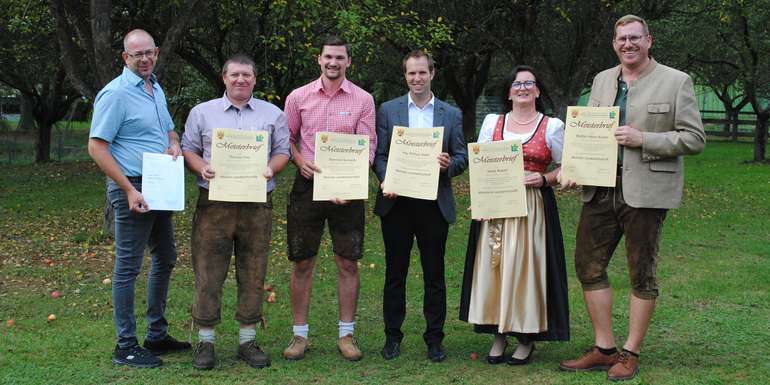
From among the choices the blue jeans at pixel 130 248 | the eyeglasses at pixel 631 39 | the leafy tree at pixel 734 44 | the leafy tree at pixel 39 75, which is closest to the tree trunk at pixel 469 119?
the leafy tree at pixel 734 44

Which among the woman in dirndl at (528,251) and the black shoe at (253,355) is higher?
Answer: the woman in dirndl at (528,251)

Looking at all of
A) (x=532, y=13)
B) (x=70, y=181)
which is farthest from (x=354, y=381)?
(x=70, y=181)

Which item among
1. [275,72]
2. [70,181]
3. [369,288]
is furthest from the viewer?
[70,181]

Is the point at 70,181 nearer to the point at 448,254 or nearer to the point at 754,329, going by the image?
the point at 448,254

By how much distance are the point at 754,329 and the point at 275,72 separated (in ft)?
34.6

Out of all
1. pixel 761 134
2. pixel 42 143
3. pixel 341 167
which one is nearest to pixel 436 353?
pixel 341 167

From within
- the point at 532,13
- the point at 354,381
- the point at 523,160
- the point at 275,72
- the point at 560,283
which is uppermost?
the point at 532,13

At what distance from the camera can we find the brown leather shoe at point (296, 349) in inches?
225

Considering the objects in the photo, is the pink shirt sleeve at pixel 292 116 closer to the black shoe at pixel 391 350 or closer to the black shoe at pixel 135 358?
the black shoe at pixel 391 350

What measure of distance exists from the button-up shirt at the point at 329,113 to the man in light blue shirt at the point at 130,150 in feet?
2.88

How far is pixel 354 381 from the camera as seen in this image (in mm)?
5242

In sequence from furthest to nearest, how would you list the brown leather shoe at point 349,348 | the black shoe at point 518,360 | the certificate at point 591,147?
the brown leather shoe at point 349,348
the black shoe at point 518,360
the certificate at point 591,147

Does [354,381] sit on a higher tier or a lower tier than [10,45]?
lower

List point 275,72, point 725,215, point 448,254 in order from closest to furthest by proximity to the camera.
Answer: point 448,254, point 725,215, point 275,72
